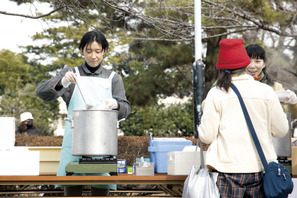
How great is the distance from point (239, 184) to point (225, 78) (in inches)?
26.2

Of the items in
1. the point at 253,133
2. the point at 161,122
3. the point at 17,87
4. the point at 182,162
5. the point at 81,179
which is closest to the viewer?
the point at 253,133

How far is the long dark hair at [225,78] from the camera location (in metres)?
2.57

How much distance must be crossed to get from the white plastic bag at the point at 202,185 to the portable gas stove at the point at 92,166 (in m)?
0.58

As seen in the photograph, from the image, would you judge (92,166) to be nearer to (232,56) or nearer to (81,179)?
(81,179)

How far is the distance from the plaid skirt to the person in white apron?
96 centimetres

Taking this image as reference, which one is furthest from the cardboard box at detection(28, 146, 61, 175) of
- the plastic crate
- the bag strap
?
the bag strap

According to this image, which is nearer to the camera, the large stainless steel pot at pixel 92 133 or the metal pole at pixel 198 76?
the large stainless steel pot at pixel 92 133

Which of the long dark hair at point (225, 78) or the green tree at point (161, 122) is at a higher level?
the long dark hair at point (225, 78)

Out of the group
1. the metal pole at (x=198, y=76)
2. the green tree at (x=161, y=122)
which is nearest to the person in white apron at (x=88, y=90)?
the metal pole at (x=198, y=76)

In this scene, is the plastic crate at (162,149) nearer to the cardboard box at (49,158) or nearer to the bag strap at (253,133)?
the bag strap at (253,133)

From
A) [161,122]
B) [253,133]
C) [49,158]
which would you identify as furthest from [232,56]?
[161,122]

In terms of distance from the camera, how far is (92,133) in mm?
2852

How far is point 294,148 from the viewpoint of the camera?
11.3 feet

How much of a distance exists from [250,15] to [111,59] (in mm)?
9542
